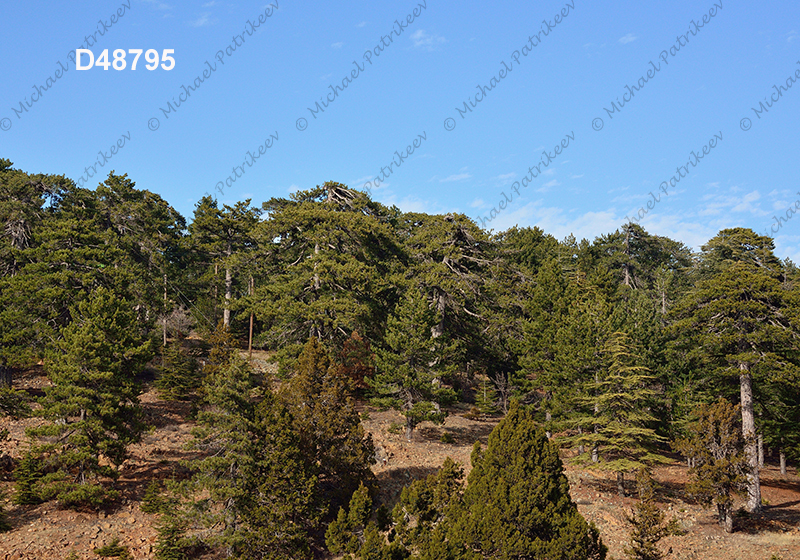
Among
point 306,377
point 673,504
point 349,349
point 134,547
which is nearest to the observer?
point 134,547

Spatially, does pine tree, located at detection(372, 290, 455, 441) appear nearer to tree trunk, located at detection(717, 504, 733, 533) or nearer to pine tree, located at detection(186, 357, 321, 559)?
pine tree, located at detection(186, 357, 321, 559)

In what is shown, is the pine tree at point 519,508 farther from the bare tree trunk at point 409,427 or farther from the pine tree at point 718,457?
the bare tree trunk at point 409,427

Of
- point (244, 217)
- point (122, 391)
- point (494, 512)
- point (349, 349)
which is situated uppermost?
point (244, 217)

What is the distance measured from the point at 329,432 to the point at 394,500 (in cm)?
617

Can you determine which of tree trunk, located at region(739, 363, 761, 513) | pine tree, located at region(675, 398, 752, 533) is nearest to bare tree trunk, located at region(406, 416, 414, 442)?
pine tree, located at region(675, 398, 752, 533)

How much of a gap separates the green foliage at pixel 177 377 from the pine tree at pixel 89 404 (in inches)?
408

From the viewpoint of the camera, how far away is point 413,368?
104 feet

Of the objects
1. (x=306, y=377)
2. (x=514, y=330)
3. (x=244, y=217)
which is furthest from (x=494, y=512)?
(x=244, y=217)

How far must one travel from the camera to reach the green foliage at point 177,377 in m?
34.8

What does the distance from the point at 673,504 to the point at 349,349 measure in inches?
852

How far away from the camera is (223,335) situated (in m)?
33.1

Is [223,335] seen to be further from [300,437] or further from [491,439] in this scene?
[491,439]

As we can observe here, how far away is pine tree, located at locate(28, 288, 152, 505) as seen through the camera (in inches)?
850

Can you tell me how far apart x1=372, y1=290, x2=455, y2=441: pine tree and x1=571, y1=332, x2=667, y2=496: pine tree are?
8.31 m
